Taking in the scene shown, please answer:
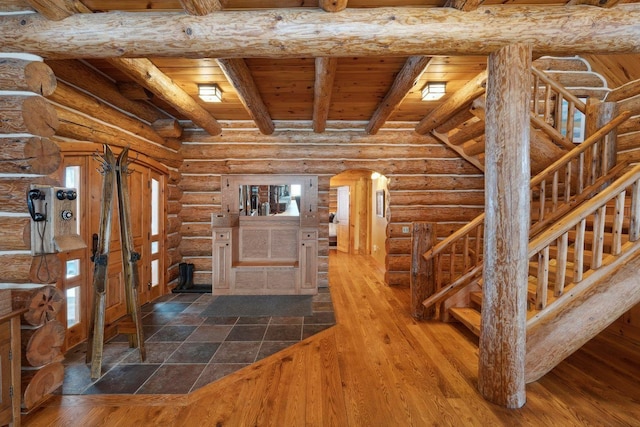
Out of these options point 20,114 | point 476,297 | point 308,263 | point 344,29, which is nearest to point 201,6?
point 344,29

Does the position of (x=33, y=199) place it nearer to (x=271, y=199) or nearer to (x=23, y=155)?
(x=23, y=155)

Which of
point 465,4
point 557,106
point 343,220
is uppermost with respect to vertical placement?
point 465,4

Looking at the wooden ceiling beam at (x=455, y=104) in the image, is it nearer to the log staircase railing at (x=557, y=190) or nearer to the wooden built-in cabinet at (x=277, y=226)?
the log staircase railing at (x=557, y=190)

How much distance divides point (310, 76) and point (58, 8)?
243 cm

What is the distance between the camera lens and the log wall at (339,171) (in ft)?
18.9

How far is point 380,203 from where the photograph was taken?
7.81m

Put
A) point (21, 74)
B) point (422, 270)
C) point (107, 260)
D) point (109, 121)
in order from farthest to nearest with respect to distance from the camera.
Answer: point (422, 270) → point (109, 121) → point (107, 260) → point (21, 74)

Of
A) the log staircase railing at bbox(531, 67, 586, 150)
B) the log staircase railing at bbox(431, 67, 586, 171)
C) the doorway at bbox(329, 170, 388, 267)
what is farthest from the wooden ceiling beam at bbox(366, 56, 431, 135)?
the doorway at bbox(329, 170, 388, 267)

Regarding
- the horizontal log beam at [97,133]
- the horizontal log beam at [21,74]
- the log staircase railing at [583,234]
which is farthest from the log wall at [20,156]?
the log staircase railing at [583,234]

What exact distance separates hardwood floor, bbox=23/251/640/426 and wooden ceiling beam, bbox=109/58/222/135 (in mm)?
3211

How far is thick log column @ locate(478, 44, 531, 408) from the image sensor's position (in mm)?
2311

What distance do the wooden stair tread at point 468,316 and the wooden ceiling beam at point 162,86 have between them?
483 centimetres

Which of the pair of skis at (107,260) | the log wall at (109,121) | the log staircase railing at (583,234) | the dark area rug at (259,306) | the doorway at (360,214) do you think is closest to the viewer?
the log staircase railing at (583,234)

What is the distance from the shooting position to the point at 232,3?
2285mm
